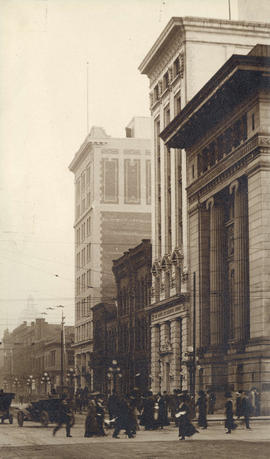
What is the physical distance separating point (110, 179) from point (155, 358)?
1586cm

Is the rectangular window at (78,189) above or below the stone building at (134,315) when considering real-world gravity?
above

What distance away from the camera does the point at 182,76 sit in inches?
2196

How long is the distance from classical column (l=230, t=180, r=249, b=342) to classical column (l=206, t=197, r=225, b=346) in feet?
6.80

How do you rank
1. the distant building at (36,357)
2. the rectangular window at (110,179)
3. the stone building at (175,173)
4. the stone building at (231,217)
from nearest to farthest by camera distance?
1. the stone building at (231,217)
2. the stone building at (175,173)
3. the rectangular window at (110,179)
4. the distant building at (36,357)

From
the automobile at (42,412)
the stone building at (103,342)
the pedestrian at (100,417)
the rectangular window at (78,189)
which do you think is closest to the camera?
the pedestrian at (100,417)

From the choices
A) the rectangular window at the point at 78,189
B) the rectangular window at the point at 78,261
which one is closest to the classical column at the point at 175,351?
the rectangular window at the point at 78,189

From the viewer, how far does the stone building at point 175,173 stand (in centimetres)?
4972

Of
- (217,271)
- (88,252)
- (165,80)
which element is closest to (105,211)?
(88,252)

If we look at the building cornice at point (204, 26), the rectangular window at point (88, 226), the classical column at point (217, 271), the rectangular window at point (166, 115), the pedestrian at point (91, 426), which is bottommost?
the pedestrian at point (91, 426)

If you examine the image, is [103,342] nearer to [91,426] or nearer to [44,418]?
[44,418]

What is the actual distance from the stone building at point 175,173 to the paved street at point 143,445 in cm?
1879

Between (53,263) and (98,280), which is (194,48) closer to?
(53,263)

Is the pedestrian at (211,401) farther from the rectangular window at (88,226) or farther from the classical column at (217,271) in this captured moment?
the rectangular window at (88,226)

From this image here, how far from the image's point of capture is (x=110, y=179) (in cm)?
6531
